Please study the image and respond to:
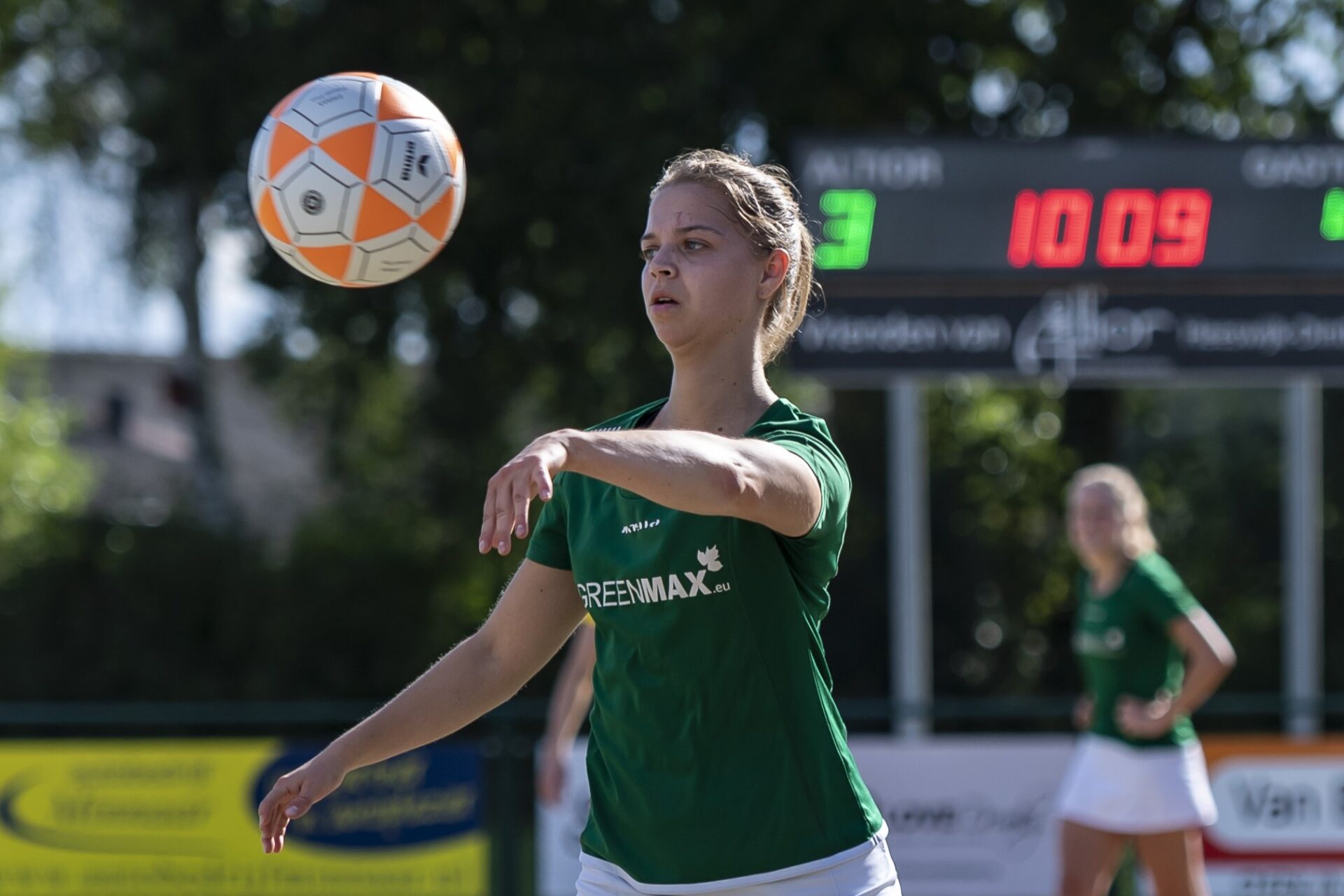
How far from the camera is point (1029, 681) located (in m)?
13.7

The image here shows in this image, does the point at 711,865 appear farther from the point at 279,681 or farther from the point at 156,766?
the point at 279,681

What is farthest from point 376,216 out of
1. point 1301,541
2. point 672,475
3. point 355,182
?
Answer: point 1301,541

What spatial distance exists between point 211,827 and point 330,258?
5304 mm

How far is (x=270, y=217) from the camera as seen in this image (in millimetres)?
3848

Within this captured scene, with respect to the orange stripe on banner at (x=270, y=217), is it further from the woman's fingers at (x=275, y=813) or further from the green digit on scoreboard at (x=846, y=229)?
the green digit on scoreboard at (x=846, y=229)

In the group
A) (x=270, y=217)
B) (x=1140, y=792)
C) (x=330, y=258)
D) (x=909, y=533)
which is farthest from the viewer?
(x=909, y=533)

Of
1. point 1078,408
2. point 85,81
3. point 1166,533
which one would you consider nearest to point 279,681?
point 85,81


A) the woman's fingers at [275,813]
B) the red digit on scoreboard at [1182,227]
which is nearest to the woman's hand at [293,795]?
the woman's fingers at [275,813]

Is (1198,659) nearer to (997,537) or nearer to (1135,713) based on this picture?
(1135,713)

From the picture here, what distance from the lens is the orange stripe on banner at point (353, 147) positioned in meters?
3.79

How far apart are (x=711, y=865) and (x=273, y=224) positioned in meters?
2.03

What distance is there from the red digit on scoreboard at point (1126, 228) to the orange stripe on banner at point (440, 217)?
5386mm

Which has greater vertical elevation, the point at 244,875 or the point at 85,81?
the point at 85,81

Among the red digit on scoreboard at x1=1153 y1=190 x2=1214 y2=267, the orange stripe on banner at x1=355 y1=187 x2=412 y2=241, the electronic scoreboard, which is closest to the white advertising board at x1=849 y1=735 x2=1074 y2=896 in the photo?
the electronic scoreboard
